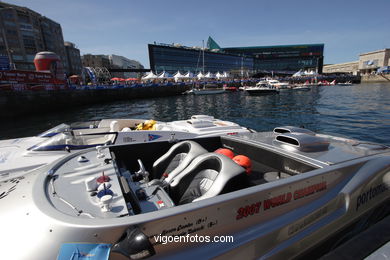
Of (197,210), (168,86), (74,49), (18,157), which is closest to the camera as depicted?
(197,210)

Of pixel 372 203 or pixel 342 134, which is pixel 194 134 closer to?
pixel 372 203

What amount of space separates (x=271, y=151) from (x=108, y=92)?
121 feet

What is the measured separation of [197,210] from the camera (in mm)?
1646

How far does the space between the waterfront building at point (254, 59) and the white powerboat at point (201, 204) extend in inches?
3358

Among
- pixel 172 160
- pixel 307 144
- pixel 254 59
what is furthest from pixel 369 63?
pixel 172 160

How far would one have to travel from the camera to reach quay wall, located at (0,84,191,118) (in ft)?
64.1

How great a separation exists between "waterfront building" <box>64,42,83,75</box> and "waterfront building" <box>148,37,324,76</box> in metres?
39.4

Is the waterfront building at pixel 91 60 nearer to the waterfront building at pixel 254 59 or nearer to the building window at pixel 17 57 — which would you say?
the waterfront building at pixel 254 59

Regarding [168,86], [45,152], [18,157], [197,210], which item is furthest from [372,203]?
[168,86]

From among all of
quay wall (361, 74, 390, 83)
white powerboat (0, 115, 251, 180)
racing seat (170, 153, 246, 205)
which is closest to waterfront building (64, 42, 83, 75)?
white powerboat (0, 115, 251, 180)

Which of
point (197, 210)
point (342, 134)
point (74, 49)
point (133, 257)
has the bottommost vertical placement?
point (342, 134)

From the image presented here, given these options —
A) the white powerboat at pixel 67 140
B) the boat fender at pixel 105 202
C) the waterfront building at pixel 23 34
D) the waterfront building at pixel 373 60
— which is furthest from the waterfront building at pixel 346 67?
the waterfront building at pixel 23 34

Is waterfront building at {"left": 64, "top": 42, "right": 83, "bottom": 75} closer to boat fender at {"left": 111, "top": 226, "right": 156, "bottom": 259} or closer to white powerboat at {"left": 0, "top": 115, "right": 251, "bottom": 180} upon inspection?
white powerboat at {"left": 0, "top": 115, "right": 251, "bottom": 180}

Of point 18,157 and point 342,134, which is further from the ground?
point 18,157
